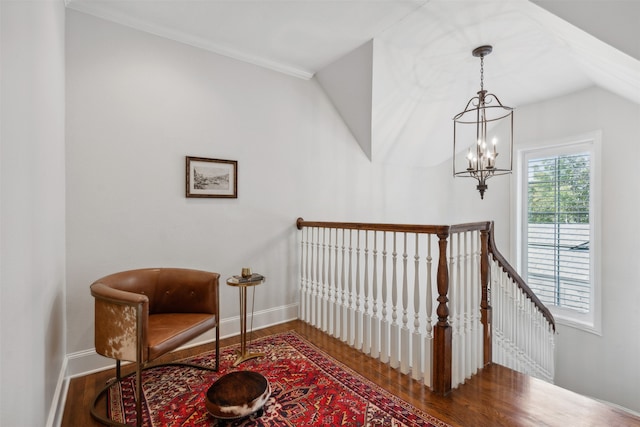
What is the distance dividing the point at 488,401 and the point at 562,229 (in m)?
3.43

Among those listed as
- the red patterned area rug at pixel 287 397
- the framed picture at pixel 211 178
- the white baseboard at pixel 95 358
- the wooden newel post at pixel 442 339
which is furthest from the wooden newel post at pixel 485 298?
the framed picture at pixel 211 178

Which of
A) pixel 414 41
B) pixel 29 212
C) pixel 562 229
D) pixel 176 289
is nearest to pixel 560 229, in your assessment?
pixel 562 229

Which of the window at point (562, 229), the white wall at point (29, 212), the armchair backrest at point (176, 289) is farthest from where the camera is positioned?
the window at point (562, 229)

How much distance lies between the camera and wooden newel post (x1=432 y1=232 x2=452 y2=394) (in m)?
2.08

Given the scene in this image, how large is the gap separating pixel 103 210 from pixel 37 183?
1.15 metres

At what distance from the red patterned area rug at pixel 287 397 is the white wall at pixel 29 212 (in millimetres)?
518

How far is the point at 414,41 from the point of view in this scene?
120 inches

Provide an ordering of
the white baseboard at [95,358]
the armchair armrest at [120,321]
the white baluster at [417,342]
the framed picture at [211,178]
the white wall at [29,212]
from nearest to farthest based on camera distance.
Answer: the white wall at [29,212], the armchair armrest at [120,321], the white baseboard at [95,358], the white baluster at [417,342], the framed picture at [211,178]

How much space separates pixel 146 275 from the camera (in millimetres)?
2424

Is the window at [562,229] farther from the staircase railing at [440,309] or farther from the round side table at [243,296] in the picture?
the round side table at [243,296]

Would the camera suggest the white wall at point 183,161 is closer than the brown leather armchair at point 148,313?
No

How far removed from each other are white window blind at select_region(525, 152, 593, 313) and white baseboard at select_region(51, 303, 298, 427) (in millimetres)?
3648

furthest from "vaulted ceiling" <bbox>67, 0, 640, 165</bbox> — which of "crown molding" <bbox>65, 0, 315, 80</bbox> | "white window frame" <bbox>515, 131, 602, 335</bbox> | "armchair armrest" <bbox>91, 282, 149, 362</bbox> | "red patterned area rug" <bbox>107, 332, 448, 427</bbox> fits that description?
"red patterned area rug" <bbox>107, 332, 448, 427</bbox>

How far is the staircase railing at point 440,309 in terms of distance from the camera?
85.2 inches
